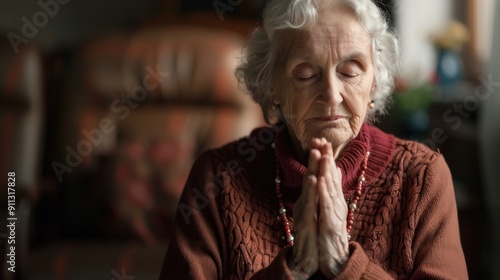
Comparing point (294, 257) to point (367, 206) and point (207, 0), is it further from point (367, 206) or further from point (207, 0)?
point (207, 0)

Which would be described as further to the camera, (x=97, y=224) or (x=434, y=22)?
(x=434, y=22)

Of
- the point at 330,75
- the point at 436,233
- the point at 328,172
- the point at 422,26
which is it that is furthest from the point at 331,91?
the point at 422,26

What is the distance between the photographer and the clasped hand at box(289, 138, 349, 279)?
3.34 feet

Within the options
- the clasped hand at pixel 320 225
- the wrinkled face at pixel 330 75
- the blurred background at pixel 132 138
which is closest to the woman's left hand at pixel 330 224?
the clasped hand at pixel 320 225

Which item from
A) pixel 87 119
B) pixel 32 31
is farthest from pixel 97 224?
pixel 32 31

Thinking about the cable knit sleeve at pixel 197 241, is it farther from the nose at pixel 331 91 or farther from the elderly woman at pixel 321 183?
the nose at pixel 331 91

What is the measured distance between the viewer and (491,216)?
2383 mm

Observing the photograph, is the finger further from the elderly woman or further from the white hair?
the white hair

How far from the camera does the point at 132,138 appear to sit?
2.38 m

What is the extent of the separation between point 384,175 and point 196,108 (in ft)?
4.44

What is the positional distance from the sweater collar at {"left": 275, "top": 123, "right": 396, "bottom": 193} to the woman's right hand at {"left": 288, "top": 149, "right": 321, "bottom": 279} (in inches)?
5.6

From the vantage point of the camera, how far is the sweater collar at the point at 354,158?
1164 millimetres

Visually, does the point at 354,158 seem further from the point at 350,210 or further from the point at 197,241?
the point at 197,241

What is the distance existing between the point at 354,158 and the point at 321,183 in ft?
0.55
